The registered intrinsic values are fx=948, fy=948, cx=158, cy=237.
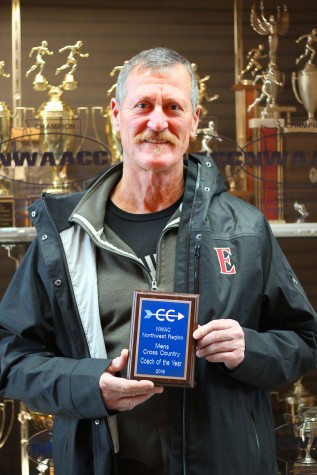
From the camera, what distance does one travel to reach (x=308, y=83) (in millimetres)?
3121

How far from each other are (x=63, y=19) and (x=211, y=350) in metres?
1.75

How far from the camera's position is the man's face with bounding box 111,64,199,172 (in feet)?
6.00

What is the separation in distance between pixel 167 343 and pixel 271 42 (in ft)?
5.67

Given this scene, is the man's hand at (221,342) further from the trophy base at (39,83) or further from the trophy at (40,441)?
the trophy base at (39,83)

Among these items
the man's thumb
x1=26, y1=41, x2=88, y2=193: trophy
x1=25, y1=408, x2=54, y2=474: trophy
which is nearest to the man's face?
the man's thumb

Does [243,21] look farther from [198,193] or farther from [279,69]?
[198,193]

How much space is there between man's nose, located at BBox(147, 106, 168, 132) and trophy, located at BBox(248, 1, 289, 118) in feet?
4.30

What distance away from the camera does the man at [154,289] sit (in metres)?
1.77

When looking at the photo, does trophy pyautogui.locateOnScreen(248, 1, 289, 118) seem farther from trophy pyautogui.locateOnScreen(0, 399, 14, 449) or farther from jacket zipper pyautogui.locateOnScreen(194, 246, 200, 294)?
jacket zipper pyautogui.locateOnScreen(194, 246, 200, 294)

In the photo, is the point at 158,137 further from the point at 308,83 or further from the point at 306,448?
the point at 306,448

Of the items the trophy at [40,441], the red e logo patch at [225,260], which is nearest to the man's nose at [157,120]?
the red e logo patch at [225,260]

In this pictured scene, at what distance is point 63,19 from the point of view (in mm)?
3119

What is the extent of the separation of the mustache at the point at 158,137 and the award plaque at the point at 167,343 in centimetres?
32

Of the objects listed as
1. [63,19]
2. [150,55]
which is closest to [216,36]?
[63,19]
